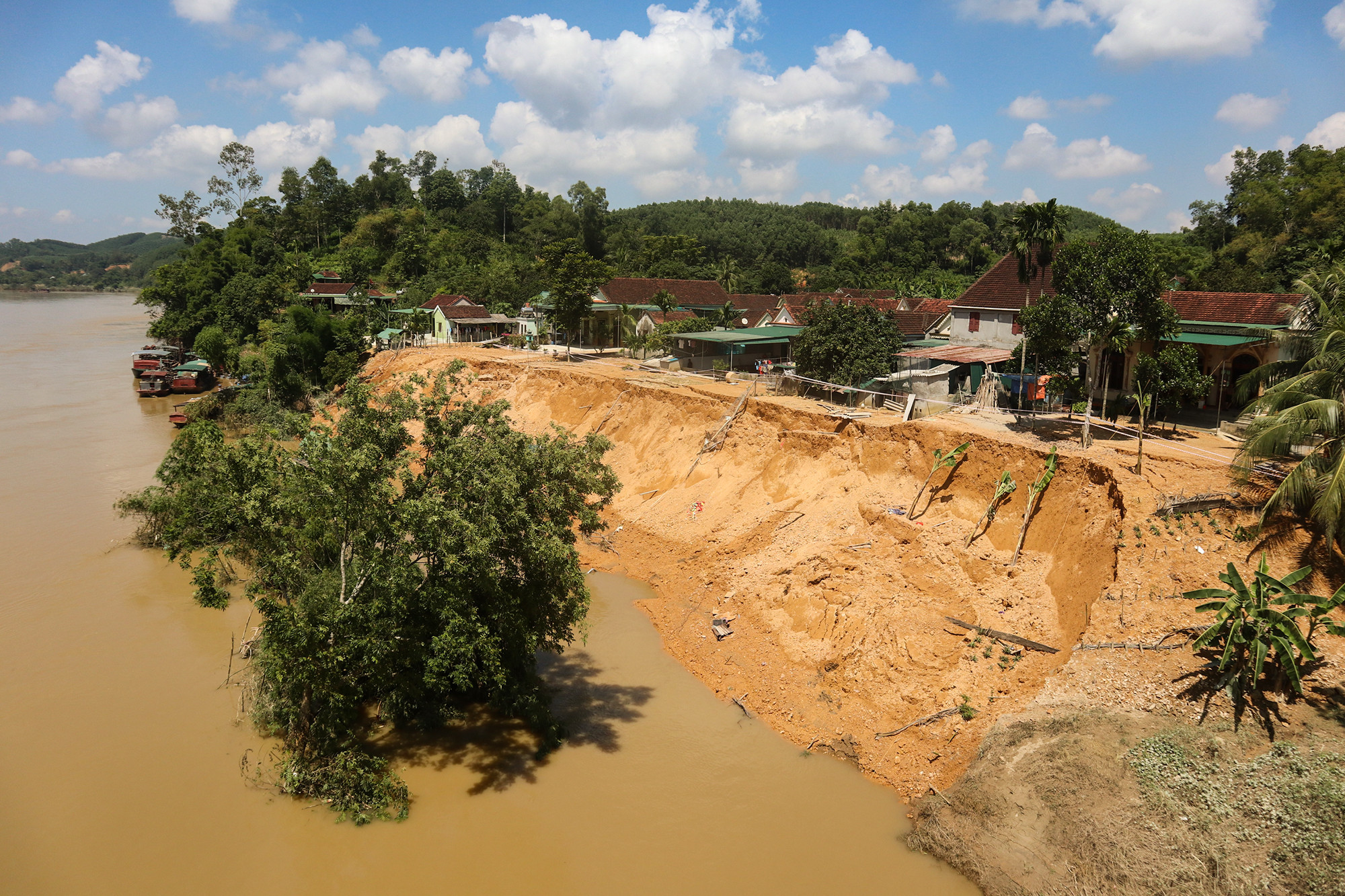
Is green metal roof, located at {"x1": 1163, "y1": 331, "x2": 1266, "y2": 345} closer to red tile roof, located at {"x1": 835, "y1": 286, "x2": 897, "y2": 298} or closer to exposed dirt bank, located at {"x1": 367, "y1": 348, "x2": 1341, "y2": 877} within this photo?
exposed dirt bank, located at {"x1": 367, "y1": 348, "x2": 1341, "y2": 877}

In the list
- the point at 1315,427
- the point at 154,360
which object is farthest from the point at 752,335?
the point at 154,360

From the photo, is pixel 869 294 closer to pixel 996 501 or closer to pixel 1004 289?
pixel 1004 289

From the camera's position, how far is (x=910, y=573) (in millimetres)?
18797

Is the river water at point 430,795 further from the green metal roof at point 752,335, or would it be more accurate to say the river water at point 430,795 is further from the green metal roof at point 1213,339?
the green metal roof at point 752,335

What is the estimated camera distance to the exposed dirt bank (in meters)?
14.6

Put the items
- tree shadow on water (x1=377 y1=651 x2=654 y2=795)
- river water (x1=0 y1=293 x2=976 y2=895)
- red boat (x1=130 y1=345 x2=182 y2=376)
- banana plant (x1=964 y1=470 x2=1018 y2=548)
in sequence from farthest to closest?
red boat (x1=130 y1=345 x2=182 y2=376), banana plant (x1=964 y1=470 x2=1018 y2=548), tree shadow on water (x1=377 y1=651 x2=654 y2=795), river water (x1=0 y1=293 x2=976 y2=895)

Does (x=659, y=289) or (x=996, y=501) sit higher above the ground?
(x=659, y=289)

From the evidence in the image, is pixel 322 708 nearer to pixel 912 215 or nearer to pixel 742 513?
pixel 742 513

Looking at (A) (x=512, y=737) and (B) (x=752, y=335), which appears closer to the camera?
(A) (x=512, y=737)

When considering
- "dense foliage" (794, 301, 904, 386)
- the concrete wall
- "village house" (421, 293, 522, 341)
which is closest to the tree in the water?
"dense foliage" (794, 301, 904, 386)

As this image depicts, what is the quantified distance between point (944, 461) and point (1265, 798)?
11.2 m

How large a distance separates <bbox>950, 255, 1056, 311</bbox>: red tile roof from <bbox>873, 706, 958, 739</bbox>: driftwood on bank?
74.9ft

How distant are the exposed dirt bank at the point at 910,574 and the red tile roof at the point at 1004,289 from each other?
37.0 ft

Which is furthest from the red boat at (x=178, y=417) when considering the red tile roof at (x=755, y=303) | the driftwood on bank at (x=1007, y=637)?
the driftwood on bank at (x=1007, y=637)
